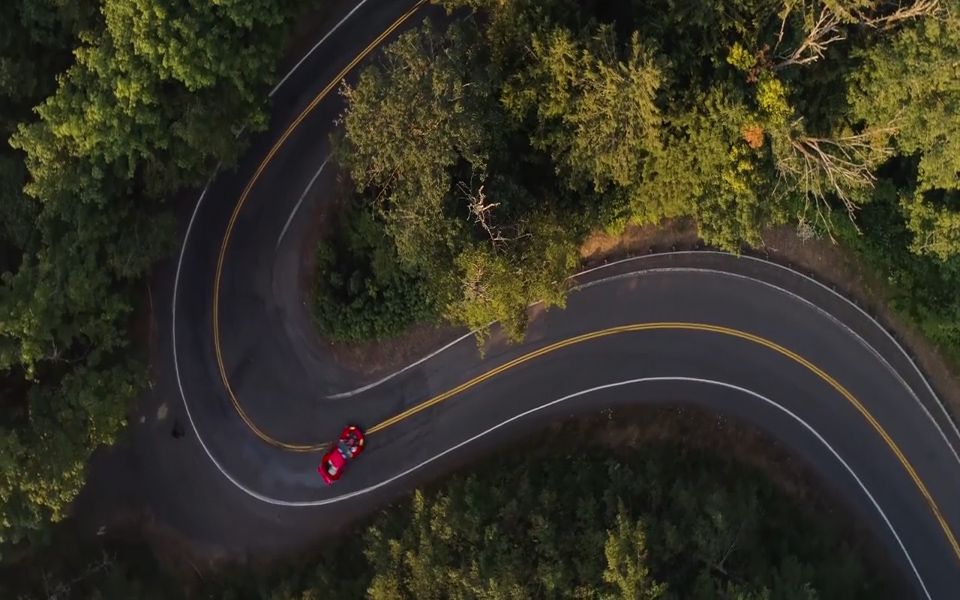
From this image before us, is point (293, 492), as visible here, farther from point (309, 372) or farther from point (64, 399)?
point (64, 399)

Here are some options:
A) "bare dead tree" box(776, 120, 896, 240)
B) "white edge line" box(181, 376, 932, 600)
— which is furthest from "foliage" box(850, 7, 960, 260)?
"white edge line" box(181, 376, 932, 600)

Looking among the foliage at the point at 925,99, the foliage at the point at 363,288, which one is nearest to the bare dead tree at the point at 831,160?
the foliage at the point at 925,99

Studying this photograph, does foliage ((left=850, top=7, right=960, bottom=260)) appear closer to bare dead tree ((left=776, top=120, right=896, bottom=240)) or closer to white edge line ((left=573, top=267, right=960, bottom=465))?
bare dead tree ((left=776, top=120, right=896, bottom=240))

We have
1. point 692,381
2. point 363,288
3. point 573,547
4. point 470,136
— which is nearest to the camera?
point 470,136

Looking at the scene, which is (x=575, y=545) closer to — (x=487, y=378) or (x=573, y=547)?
(x=573, y=547)

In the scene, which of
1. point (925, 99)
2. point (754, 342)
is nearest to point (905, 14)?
point (925, 99)

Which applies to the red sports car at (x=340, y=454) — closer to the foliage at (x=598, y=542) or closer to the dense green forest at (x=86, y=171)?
the foliage at (x=598, y=542)
